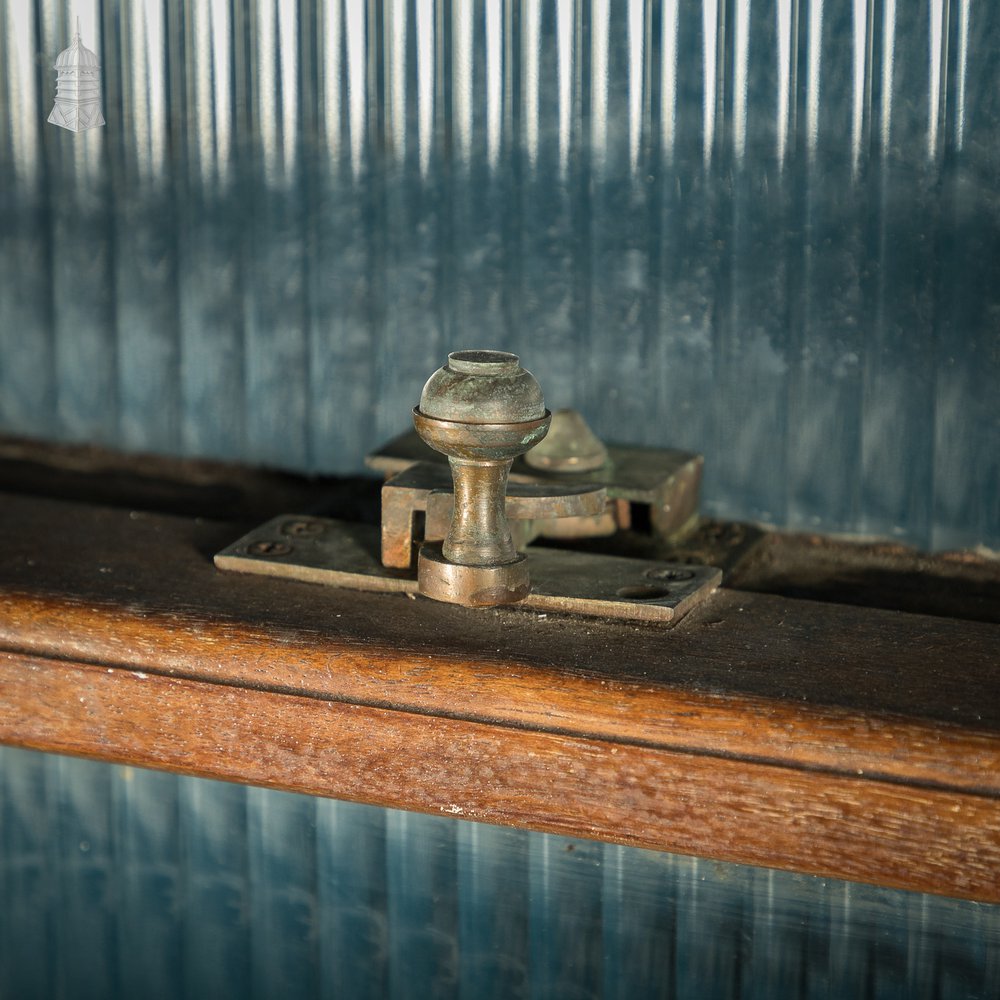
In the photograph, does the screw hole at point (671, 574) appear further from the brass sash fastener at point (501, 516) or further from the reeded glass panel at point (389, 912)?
the reeded glass panel at point (389, 912)

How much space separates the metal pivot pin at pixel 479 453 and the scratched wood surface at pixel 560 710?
0.03 m

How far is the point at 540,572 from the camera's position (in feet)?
3.95

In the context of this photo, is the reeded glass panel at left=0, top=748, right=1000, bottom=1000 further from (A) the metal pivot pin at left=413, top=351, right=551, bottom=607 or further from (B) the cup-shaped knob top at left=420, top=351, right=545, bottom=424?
(B) the cup-shaped knob top at left=420, top=351, right=545, bottom=424

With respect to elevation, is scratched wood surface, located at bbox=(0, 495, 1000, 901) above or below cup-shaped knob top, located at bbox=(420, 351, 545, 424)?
below

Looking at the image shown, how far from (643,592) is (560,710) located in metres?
0.17

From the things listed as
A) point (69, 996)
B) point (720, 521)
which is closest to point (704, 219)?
point (720, 521)

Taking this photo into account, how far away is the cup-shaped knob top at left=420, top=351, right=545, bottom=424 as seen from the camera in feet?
3.53

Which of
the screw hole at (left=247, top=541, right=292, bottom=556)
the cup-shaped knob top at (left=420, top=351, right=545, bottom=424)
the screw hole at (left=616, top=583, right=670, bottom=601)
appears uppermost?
the cup-shaped knob top at (left=420, top=351, right=545, bottom=424)

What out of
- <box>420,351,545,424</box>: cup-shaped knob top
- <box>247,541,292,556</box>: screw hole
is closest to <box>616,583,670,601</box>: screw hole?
<box>420,351,545,424</box>: cup-shaped knob top

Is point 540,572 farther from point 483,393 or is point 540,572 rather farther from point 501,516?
point 483,393

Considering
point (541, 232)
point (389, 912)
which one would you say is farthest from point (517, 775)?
point (541, 232)

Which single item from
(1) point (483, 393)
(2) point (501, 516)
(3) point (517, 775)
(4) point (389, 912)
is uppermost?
(1) point (483, 393)

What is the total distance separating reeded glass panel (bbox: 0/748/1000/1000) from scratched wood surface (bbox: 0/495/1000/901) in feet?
0.60

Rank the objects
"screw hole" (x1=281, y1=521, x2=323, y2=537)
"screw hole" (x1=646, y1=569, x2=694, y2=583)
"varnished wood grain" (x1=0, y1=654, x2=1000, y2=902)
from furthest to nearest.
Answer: "screw hole" (x1=281, y1=521, x2=323, y2=537) → "screw hole" (x1=646, y1=569, x2=694, y2=583) → "varnished wood grain" (x1=0, y1=654, x2=1000, y2=902)
